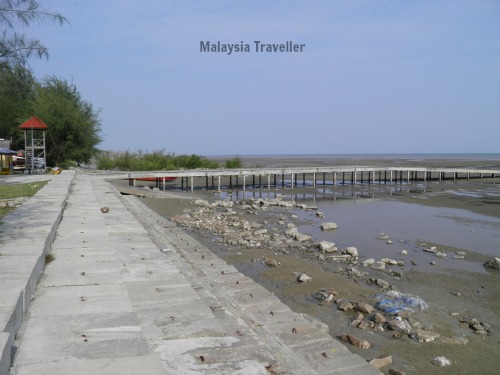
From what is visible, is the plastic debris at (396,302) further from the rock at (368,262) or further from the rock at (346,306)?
the rock at (368,262)

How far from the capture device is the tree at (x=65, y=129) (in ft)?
105

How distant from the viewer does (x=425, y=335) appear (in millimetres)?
6043

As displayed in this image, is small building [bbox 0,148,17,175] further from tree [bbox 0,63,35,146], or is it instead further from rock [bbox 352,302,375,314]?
rock [bbox 352,302,375,314]

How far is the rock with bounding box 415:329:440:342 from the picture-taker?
19.6ft

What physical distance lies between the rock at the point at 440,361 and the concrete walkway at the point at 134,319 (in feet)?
5.39

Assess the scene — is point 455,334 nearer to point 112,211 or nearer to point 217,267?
point 217,267

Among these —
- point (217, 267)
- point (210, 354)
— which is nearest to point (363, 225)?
point (217, 267)

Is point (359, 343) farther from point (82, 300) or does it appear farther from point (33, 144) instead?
point (33, 144)

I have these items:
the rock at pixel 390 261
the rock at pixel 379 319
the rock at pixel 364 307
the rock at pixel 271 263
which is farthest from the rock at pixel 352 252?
the rock at pixel 379 319

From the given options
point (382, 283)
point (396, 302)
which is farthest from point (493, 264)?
point (396, 302)

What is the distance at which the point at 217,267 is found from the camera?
7453 mm

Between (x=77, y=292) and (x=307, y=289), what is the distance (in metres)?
4.78

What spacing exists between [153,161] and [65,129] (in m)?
10.2

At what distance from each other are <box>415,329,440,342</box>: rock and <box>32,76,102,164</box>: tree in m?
30.4
